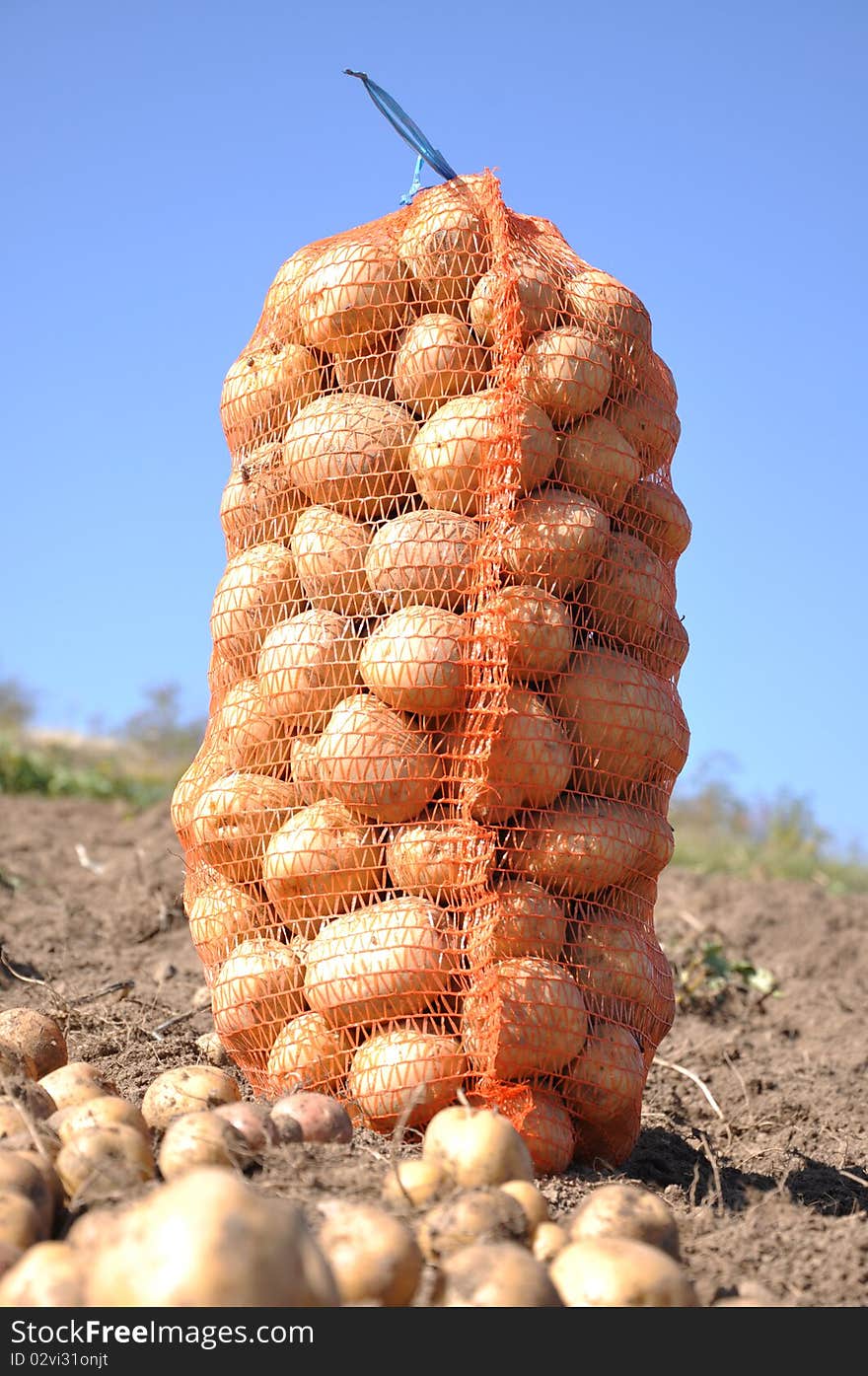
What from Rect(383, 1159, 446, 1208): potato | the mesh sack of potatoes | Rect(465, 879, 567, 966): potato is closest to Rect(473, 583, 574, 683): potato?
the mesh sack of potatoes

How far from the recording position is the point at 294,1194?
2516mm

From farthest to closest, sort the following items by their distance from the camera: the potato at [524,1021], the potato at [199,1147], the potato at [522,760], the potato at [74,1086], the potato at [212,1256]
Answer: the potato at [522,760]
the potato at [524,1021]
the potato at [74,1086]
the potato at [199,1147]
the potato at [212,1256]

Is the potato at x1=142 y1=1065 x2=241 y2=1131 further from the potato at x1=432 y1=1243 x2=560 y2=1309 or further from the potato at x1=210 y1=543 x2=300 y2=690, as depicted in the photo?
the potato at x1=210 y1=543 x2=300 y2=690

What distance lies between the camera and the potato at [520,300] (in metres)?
3.57

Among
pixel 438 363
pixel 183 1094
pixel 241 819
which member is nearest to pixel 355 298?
pixel 438 363

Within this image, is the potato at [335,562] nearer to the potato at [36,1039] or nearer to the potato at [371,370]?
the potato at [371,370]

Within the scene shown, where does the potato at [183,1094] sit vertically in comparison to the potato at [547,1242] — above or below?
above

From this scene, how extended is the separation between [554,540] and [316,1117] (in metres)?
1.56

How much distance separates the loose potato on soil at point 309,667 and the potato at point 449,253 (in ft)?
3.16

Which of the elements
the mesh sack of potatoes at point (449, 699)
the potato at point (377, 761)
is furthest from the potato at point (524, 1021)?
the potato at point (377, 761)

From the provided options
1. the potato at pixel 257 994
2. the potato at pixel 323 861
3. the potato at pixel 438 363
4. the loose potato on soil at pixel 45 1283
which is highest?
the potato at pixel 438 363

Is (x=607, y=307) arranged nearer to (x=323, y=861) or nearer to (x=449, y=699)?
(x=449, y=699)
